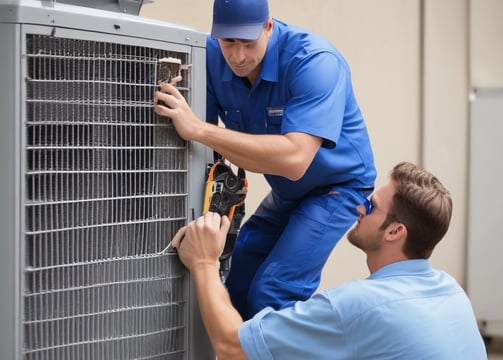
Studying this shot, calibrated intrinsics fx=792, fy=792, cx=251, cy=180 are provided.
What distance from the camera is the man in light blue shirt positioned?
1.65 meters

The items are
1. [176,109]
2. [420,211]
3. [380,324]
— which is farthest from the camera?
[176,109]

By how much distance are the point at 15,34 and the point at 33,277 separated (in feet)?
1.84

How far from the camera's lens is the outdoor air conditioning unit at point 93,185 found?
1808mm

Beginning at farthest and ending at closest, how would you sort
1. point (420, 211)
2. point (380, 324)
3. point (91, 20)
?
point (91, 20), point (420, 211), point (380, 324)

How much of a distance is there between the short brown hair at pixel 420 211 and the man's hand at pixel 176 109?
1.82 ft

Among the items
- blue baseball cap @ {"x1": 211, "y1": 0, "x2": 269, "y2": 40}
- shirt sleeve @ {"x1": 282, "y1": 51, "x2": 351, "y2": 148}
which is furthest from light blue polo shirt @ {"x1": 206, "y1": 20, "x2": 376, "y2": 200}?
blue baseball cap @ {"x1": 211, "y1": 0, "x2": 269, "y2": 40}

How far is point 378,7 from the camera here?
14.8ft

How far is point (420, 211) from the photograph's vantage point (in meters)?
1.77

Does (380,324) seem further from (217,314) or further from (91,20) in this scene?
(91,20)

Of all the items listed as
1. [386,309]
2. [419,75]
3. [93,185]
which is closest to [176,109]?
[93,185]

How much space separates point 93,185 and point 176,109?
0.94 ft

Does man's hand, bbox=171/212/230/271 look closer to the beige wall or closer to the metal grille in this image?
the metal grille

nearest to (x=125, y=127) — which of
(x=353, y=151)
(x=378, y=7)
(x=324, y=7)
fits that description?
(x=353, y=151)
